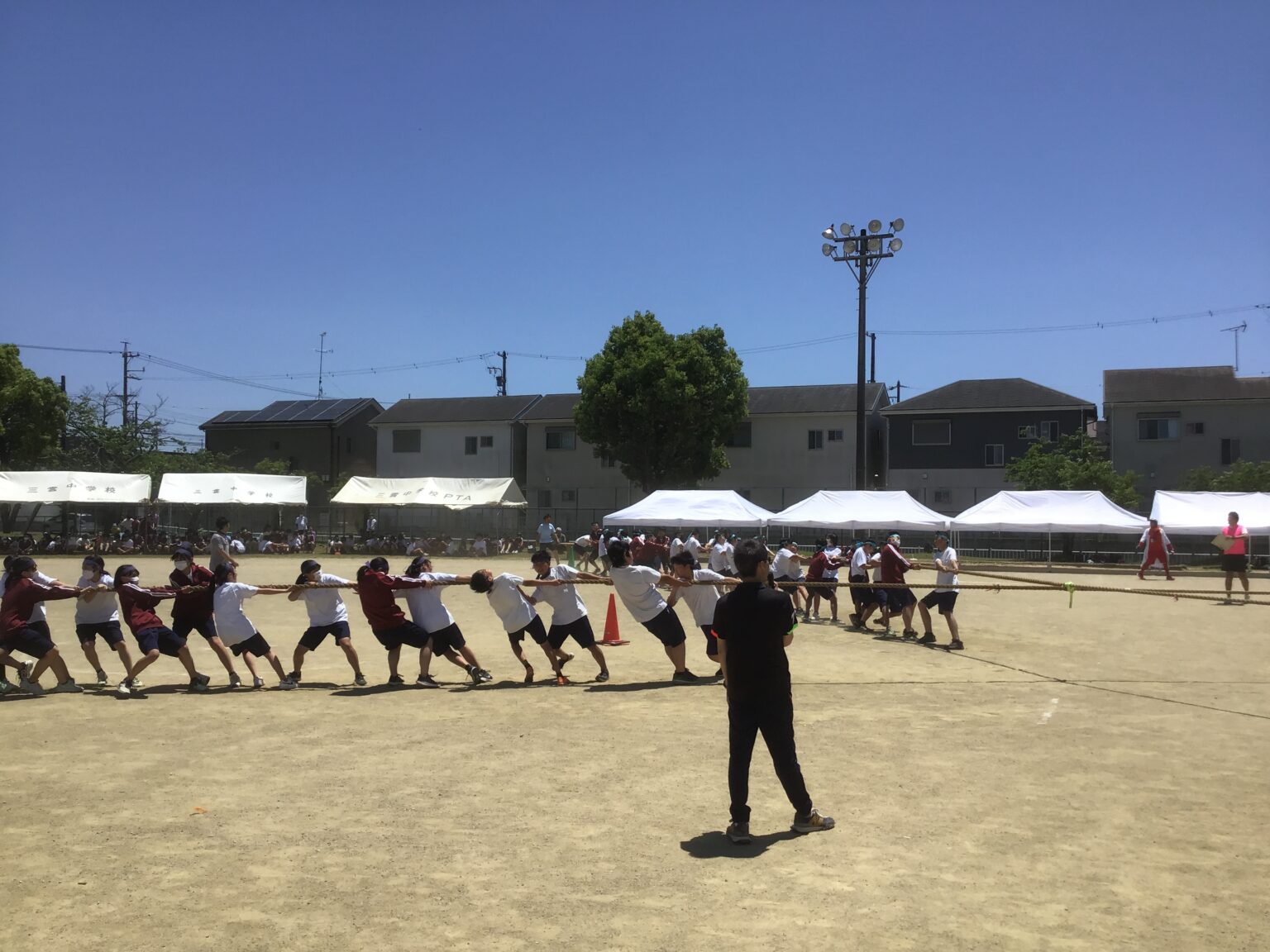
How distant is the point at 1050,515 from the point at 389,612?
79.3 feet

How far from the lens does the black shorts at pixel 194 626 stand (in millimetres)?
11297

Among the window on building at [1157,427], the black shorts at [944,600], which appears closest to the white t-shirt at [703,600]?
the black shorts at [944,600]

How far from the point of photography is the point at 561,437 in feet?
174

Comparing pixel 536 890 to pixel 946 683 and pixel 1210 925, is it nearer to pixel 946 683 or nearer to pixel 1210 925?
pixel 1210 925

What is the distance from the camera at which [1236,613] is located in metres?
18.8

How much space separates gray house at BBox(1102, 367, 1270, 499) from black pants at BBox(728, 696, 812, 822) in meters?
42.4

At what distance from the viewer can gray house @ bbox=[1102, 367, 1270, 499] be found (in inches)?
1646

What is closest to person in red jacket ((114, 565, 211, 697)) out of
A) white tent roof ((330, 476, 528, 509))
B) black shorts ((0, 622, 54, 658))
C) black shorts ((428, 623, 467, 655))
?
black shorts ((0, 622, 54, 658))

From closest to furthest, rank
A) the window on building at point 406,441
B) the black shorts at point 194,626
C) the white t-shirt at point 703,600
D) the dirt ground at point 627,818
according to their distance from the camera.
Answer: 1. the dirt ground at point 627,818
2. the black shorts at point 194,626
3. the white t-shirt at point 703,600
4. the window on building at point 406,441

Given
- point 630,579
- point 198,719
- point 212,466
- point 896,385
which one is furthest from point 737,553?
point 896,385

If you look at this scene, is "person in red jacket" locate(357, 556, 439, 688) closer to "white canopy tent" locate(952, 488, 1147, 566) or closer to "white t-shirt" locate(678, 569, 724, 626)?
"white t-shirt" locate(678, 569, 724, 626)

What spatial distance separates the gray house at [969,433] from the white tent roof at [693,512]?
18307 mm

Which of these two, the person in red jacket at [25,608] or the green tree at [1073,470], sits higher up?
the green tree at [1073,470]

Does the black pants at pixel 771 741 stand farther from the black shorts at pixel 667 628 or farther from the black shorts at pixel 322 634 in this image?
the black shorts at pixel 322 634
